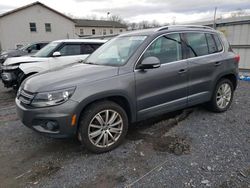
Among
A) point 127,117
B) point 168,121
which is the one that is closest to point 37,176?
point 127,117

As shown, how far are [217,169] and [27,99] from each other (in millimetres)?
2755

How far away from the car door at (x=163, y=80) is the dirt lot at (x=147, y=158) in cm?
51

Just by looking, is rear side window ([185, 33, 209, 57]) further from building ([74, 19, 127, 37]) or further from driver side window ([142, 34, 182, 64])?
building ([74, 19, 127, 37])

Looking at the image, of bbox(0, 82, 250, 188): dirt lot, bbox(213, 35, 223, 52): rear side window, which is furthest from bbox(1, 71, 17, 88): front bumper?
bbox(213, 35, 223, 52): rear side window

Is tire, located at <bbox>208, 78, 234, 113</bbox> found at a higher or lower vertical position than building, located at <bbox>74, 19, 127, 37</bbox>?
lower

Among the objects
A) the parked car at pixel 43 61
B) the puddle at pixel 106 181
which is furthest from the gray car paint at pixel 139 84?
the parked car at pixel 43 61

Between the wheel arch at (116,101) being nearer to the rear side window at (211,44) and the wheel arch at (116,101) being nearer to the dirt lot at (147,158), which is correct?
the dirt lot at (147,158)

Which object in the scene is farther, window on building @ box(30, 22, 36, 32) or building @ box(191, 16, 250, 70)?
window on building @ box(30, 22, 36, 32)

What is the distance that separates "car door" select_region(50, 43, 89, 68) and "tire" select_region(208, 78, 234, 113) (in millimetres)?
4165

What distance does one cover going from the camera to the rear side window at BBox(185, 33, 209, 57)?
3.95 m

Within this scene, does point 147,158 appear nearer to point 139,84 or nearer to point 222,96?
point 139,84

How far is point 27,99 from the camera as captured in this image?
2988mm

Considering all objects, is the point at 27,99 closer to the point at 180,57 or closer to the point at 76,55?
the point at 180,57

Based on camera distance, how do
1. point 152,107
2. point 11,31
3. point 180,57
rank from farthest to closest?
point 11,31 < point 180,57 < point 152,107
